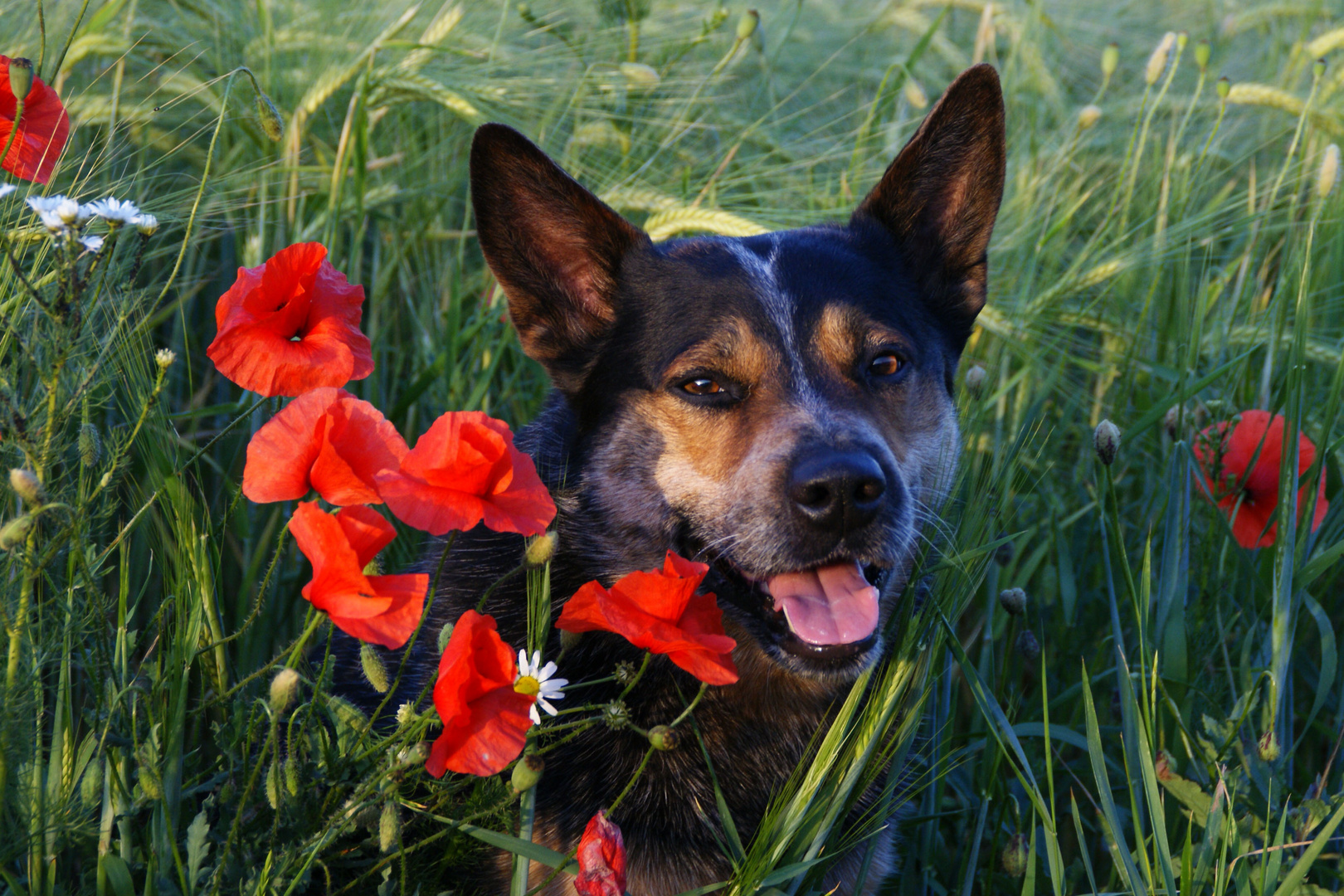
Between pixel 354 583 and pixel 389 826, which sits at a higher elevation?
pixel 354 583

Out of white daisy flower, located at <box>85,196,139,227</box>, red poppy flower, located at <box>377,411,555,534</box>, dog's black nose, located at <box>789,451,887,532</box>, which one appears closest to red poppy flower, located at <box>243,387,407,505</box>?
red poppy flower, located at <box>377,411,555,534</box>

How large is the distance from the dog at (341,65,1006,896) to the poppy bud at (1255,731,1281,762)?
2.15 feet

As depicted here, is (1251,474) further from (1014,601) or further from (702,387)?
(702,387)

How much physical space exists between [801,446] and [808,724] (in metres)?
0.69

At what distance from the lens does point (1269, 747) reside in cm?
181

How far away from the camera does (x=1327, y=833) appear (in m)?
1.57

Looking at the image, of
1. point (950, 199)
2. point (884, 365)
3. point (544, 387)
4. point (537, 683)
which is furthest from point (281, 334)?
point (544, 387)

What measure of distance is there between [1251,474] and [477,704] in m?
1.77

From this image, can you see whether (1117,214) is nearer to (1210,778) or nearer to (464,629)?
(1210,778)

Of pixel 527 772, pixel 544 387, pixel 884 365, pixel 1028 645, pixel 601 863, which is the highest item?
pixel 884 365

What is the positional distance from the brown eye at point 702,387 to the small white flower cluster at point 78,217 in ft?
3.76

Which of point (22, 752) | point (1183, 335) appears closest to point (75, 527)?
point (22, 752)

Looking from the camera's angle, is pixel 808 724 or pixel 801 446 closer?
pixel 801 446

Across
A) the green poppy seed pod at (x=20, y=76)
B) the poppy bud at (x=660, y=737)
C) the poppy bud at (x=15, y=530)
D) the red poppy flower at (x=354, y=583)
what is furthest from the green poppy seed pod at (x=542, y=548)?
the green poppy seed pod at (x=20, y=76)
